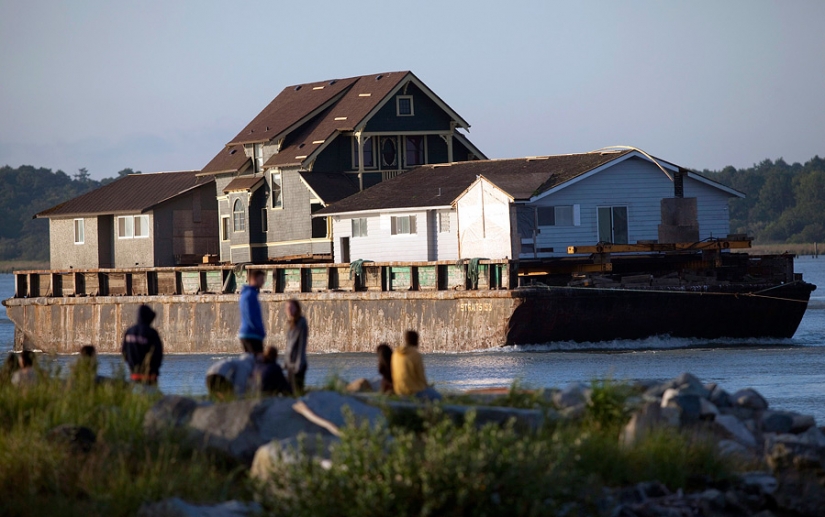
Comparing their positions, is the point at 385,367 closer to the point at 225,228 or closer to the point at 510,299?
the point at 510,299

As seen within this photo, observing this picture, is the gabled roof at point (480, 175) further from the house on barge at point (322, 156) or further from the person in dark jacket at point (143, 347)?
the person in dark jacket at point (143, 347)

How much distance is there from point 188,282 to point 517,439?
33927mm

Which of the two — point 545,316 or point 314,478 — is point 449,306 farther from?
point 314,478

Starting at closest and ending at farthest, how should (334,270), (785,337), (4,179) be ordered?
(785,337) → (334,270) → (4,179)

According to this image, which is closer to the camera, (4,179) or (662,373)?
(662,373)

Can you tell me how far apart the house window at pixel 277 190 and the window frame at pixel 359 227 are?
6114 mm

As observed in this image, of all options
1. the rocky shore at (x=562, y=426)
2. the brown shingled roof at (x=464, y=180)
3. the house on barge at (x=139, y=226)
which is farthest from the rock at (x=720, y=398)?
the house on barge at (x=139, y=226)

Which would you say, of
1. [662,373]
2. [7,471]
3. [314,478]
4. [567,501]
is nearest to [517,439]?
[567,501]

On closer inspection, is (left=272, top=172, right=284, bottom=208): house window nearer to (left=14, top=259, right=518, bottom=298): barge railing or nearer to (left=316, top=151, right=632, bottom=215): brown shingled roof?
(left=316, top=151, right=632, bottom=215): brown shingled roof

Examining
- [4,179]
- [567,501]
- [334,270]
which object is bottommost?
[567,501]

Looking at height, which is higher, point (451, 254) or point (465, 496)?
point (451, 254)

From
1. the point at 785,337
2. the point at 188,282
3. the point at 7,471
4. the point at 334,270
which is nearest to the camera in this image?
the point at 7,471

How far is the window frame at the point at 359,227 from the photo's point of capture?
4344cm

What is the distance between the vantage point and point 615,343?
119 feet
